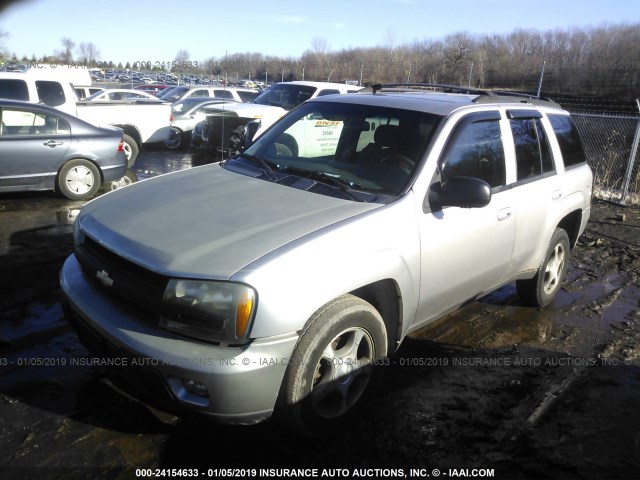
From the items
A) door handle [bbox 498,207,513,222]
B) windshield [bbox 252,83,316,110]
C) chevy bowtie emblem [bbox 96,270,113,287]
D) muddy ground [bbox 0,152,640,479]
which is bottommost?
muddy ground [bbox 0,152,640,479]

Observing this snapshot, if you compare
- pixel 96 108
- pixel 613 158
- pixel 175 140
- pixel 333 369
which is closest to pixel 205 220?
pixel 333 369

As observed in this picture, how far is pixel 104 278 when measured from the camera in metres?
2.87

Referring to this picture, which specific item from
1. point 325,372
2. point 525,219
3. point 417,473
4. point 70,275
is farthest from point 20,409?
point 525,219

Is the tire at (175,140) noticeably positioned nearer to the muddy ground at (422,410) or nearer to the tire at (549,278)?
the muddy ground at (422,410)

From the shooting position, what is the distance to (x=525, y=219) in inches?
165

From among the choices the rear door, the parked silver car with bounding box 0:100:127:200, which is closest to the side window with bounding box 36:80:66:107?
the parked silver car with bounding box 0:100:127:200

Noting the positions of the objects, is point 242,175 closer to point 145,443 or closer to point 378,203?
point 378,203

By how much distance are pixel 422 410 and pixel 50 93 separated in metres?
10.4

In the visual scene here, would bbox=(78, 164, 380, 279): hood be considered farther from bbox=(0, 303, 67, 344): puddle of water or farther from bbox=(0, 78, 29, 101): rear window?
bbox=(0, 78, 29, 101): rear window

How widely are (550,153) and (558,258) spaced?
105 cm

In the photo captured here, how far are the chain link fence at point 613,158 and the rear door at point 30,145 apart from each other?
9.32 metres

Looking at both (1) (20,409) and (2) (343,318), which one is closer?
(2) (343,318)

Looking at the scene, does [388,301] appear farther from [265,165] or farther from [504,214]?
[265,165]

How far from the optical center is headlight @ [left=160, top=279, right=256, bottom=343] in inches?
96.7
